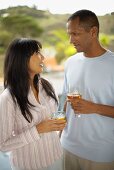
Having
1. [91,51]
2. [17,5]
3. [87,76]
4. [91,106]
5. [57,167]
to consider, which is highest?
[17,5]

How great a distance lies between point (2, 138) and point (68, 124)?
498 mm

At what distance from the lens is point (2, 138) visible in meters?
1.50

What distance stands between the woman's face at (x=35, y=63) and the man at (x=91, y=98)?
0.27 metres

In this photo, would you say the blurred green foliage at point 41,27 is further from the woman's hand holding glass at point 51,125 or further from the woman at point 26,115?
the woman's hand holding glass at point 51,125

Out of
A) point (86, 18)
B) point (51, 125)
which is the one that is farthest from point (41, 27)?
point (51, 125)

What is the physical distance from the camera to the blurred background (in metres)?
3.06

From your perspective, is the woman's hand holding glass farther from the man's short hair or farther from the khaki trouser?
the man's short hair

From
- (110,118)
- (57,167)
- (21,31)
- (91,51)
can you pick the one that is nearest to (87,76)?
(91,51)

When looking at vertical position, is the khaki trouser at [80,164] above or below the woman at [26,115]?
below

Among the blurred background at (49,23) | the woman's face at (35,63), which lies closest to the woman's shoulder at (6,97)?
the woman's face at (35,63)

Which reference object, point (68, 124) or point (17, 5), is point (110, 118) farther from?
point (17, 5)

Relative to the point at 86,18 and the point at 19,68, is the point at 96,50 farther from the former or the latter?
the point at 19,68

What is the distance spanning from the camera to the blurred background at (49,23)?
3.06 m

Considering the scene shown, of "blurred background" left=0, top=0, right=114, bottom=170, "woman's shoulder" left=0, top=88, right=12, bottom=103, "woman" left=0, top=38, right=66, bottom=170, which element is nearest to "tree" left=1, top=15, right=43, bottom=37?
"blurred background" left=0, top=0, right=114, bottom=170
